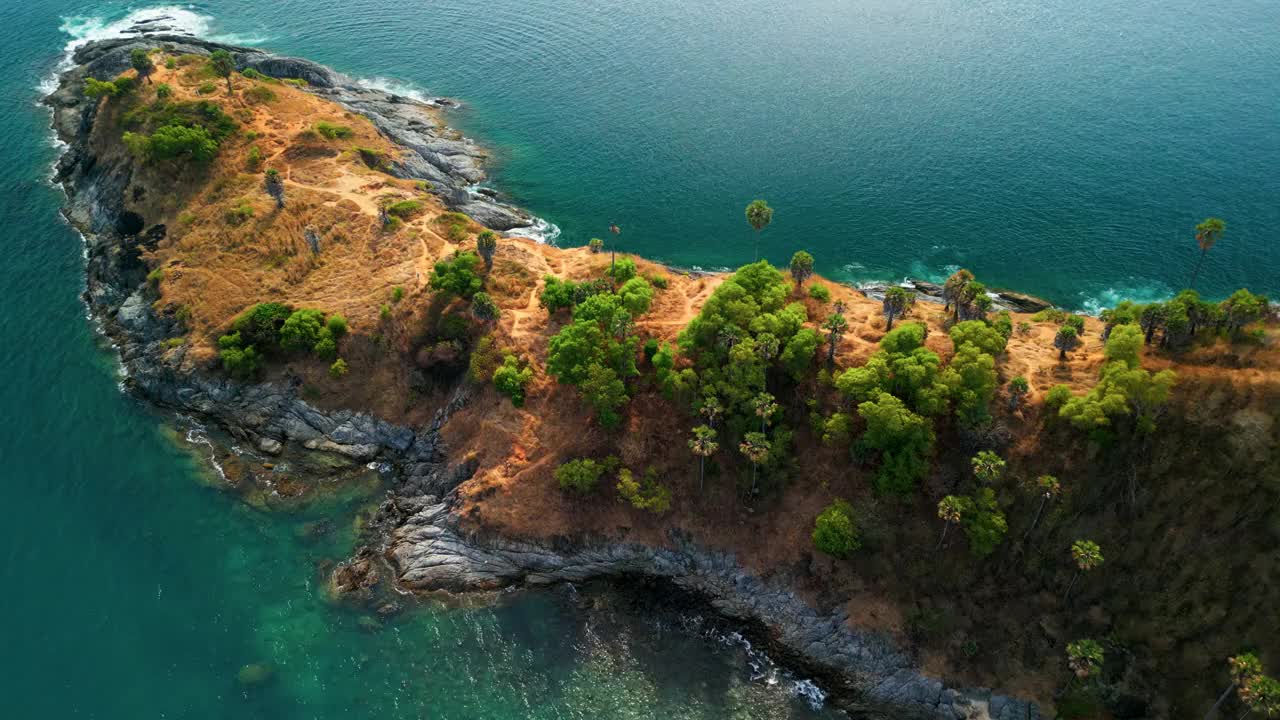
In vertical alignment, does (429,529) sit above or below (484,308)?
below

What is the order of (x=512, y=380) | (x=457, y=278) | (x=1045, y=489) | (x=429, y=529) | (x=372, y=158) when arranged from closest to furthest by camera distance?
(x=1045, y=489) < (x=429, y=529) < (x=512, y=380) < (x=457, y=278) < (x=372, y=158)

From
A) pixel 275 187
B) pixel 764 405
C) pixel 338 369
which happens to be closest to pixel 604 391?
pixel 764 405

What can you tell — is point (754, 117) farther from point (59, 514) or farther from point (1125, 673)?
point (59, 514)

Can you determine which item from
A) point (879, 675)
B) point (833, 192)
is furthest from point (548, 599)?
point (833, 192)

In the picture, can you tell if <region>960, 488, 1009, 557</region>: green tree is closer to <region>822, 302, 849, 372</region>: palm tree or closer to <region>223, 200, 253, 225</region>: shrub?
<region>822, 302, 849, 372</region>: palm tree

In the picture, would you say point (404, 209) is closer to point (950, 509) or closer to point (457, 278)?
point (457, 278)

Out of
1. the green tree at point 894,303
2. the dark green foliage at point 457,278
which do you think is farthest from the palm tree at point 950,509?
the dark green foliage at point 457,278
